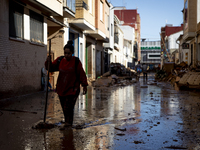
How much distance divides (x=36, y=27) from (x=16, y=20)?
2150 millimetres

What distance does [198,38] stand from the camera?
25.0 m

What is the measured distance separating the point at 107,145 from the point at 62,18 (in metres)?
13.6

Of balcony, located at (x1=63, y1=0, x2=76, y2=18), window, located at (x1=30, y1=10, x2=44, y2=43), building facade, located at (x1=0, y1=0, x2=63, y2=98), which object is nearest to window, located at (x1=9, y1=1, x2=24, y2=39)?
building facade, located at (x1=0, y1=0, x2=63, y2=98)

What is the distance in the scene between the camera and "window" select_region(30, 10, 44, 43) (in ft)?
41.9

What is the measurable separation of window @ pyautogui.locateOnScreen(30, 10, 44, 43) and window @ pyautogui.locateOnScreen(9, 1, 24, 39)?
106 cm

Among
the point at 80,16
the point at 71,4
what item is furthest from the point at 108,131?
the point at 80,16

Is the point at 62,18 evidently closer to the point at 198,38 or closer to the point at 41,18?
the point at 41,18

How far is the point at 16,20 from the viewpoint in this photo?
11211mm

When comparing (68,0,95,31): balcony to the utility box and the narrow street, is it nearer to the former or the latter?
the utility box

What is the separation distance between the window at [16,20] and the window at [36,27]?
1.06m

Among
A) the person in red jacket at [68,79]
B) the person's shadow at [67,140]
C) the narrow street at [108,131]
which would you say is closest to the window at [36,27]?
the narrow street at [108,131]

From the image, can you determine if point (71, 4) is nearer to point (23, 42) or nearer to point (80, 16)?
point (80, 16)

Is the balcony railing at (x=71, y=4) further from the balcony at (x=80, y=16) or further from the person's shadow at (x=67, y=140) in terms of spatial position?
the person's shadow at (x=67, y=140)

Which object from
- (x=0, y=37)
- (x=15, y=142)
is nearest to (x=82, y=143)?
(x=15, y=142)
